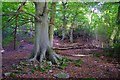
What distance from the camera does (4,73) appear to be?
26.8 feet

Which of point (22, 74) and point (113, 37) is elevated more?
point (113, 37)

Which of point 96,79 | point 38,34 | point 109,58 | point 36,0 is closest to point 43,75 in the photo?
point 96,79

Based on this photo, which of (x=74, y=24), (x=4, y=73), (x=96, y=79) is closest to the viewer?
(x=96, y=79)

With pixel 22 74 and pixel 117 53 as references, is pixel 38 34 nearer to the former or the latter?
pixel 22 74

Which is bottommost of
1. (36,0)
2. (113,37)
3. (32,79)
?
(32,79)

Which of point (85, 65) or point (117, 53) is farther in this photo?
point (117, 53)

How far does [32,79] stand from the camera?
771 cm

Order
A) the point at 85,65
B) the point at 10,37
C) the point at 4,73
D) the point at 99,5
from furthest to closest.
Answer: the point at 10,37 → the point at 99,5 → the point at 85,65 → the point at 4,73

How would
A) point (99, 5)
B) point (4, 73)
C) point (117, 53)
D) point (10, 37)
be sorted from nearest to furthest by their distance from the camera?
point (4, 73) → point (117, 53) → point (99, 5) → point (10, 37)

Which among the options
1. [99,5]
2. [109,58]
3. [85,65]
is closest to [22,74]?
[85,65]

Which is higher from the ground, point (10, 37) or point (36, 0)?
point (36, 0)

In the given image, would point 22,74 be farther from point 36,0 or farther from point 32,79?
point 36,0

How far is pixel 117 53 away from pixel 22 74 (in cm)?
593

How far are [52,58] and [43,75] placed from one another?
7.45 ft
